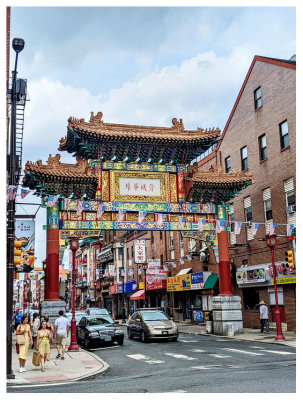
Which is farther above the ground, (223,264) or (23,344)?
(223,264)

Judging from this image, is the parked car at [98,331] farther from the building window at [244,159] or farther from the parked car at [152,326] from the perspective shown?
the building window at [244,159]

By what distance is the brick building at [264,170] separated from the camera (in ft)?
87.8

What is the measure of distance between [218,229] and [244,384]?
1575cm

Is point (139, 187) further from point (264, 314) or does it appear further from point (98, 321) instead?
point (264, 314)

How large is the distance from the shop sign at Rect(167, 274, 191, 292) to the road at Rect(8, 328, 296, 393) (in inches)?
673

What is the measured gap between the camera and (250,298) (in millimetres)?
31328

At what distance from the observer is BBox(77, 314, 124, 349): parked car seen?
21594 millimetres

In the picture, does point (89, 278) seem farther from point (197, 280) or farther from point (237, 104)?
point (237, 104)

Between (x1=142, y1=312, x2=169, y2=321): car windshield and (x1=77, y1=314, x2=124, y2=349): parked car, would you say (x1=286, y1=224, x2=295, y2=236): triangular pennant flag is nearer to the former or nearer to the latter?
(x1=142, y1=312, x2=169, y2=321): car windshield

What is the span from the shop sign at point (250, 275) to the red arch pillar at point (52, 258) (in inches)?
500

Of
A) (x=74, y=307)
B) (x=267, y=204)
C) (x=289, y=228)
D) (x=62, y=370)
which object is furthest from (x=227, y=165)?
(x=62, y=370)

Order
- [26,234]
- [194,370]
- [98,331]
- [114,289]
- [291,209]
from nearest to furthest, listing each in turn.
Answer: [194,370]
[26,234]
[98,331]
[291,209]
[114,289]

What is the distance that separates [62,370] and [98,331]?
716 cm

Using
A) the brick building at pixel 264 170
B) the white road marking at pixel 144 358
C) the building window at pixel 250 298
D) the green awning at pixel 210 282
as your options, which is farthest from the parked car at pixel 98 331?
the green awning at pixel 210 282
